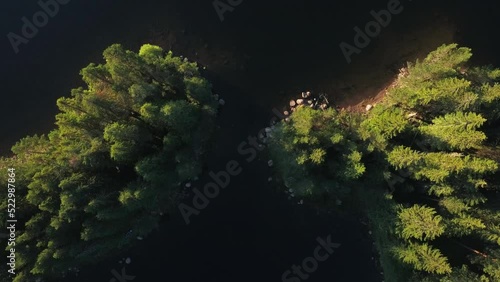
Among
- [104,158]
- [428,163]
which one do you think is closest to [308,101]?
[428,163]

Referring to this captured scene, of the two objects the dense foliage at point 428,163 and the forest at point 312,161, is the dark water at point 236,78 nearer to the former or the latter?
the forest at point 312,161

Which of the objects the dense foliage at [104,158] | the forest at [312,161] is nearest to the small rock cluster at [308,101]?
the forest at [312,161]

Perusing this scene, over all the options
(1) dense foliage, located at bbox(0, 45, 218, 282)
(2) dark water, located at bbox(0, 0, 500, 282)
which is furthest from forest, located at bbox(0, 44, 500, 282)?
(2) dark water, located at bbox(0, 0, 500, 282)

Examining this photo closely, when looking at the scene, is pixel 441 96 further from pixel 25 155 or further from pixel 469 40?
pixel 25 155

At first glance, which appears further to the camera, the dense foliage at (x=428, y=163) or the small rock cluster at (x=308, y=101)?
the small rock cluster at (x=308, y=101)

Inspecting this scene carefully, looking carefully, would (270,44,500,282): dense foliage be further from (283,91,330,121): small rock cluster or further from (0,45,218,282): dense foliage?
(0,45,218,282): dense foliage

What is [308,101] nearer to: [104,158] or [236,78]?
[236,78]

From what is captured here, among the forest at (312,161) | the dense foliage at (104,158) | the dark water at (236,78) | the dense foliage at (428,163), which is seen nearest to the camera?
the dense foliage at (428,163)
